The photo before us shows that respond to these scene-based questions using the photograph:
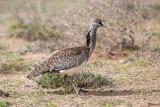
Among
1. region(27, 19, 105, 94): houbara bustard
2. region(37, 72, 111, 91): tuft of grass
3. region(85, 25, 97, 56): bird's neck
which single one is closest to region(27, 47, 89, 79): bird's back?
region(27, 19, 105, 94): houbara bustard

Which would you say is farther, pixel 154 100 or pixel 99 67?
pixel 99 67

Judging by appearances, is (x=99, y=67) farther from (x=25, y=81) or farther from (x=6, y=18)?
(x=6, y=18)

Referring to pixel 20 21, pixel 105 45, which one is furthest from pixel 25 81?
pixel 20 21

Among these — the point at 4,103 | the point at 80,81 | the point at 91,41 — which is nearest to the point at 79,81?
the point at 80,81

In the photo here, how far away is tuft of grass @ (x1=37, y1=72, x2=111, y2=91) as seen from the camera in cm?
546

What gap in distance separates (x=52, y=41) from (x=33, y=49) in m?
0.69

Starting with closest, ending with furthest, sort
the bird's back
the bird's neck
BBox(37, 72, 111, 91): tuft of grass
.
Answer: the bird's back < the bird's neck < BBox(37, 72, 111, 91): tuft of grass

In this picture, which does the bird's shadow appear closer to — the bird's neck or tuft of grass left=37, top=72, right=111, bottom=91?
tuft of grass left=37, top=72, right=111, bottom=91

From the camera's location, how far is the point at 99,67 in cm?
686

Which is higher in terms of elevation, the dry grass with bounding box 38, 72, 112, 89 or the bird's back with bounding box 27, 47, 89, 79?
the bird's back with bounding box 27, 47, 89, 79

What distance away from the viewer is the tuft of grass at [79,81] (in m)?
5.46

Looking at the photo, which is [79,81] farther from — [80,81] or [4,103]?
[4,103]

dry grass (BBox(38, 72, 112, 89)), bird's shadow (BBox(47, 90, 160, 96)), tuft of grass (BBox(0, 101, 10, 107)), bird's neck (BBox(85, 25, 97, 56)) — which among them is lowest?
bird's shadow (BBox(47, 90, 160, 96))

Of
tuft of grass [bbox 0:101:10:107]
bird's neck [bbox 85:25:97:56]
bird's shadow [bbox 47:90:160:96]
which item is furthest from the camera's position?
bird's neck [bbox 85:25:97:56]
